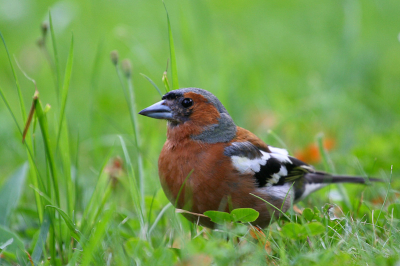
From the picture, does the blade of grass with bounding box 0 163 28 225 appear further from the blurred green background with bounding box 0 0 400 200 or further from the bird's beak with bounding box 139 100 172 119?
the bird's beak with bounding box 139 100 172 119

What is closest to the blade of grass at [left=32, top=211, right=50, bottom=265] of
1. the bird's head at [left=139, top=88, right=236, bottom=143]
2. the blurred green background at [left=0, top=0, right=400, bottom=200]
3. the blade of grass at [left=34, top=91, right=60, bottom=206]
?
the blade of grass at [left=34, top=91, right=60, bottom=206]

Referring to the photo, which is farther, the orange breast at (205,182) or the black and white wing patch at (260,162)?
the black and white wing patch at (260,162)

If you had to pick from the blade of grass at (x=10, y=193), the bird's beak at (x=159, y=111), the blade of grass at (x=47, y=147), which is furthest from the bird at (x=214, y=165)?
the blade of grass at (x=10, y=193)

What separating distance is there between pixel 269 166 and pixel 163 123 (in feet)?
10.6

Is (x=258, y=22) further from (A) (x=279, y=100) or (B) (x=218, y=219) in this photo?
(B) (x=218, y=219)

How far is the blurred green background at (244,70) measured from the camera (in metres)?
4.84

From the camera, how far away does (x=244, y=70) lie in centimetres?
655

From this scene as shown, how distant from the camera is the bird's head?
3.46 m

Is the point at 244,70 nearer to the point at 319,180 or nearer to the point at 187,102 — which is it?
the point at 319,180

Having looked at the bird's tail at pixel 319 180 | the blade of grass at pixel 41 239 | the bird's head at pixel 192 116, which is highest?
the bird's head at pixel 192 116

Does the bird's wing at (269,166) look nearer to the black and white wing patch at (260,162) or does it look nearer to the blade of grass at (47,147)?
the black and white wing patch at (260,162)

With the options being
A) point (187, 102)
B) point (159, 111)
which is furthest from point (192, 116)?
point (159, 111)

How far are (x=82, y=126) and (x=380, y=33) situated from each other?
5956mm

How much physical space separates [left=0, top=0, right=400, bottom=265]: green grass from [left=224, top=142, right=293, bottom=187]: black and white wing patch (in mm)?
175
